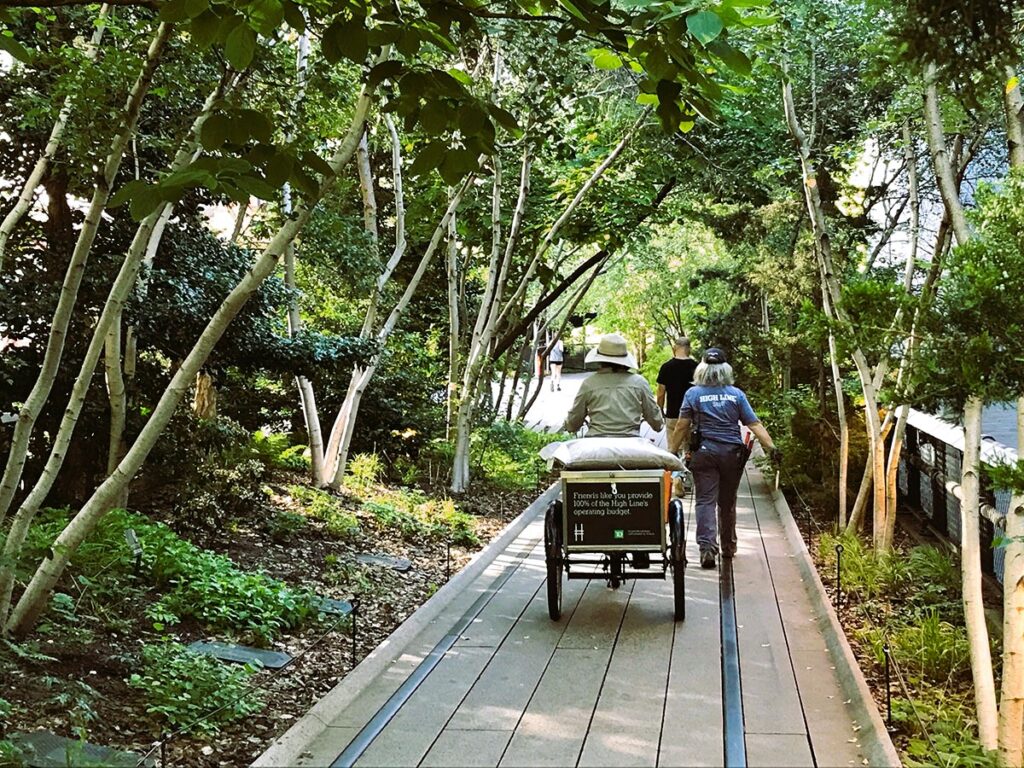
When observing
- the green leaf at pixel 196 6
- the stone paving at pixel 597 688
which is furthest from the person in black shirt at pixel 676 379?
the green leaf at pixel 196 6

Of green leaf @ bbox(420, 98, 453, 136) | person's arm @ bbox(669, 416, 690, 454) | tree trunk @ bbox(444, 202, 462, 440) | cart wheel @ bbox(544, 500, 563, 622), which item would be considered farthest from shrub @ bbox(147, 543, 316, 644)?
tree trunk @ bbox(444, 202, 462, 440)

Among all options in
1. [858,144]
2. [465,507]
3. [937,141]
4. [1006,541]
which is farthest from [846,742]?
[858,144]

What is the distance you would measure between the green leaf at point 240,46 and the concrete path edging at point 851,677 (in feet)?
13.0

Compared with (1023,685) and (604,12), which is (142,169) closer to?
(604,12)

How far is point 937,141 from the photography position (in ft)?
19.8

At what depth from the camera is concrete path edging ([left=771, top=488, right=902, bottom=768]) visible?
4.70 meters

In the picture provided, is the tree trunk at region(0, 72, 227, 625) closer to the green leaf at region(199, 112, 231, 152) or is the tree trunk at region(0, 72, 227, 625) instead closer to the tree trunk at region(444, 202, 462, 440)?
the green leaf at region(199, 112, 231, 152)

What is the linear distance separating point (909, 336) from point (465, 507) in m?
8.10

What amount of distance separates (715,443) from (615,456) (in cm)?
180

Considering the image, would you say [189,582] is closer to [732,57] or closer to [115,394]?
[115,394]

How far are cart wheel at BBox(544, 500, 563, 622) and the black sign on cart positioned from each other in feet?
0.25

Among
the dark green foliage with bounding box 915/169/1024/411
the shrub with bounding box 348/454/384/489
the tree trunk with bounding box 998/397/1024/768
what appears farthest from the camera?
the shrub with bounding box 348/454/384/489

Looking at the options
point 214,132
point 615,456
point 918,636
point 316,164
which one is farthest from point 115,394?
point 918,636

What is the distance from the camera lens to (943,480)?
10.0 metres
